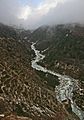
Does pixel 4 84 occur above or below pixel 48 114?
above

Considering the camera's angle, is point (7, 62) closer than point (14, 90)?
No

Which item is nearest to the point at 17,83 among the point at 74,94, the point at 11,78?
the point at 11,78

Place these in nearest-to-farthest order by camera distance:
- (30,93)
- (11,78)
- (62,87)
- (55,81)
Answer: (30,93) < (11,78) < (62,87) < (55,81)

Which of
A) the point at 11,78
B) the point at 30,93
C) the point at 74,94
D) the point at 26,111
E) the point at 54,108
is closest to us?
the point at 26,111

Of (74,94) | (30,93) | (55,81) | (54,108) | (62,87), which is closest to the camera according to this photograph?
(54,108)

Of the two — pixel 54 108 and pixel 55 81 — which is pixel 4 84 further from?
pixel 55 81

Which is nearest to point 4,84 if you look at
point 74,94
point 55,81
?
point 74,94

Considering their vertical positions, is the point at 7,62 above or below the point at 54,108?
above

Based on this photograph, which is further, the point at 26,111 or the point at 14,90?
A: the point at 14,90

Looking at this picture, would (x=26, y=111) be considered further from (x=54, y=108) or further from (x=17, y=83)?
(x=17, y=83)
